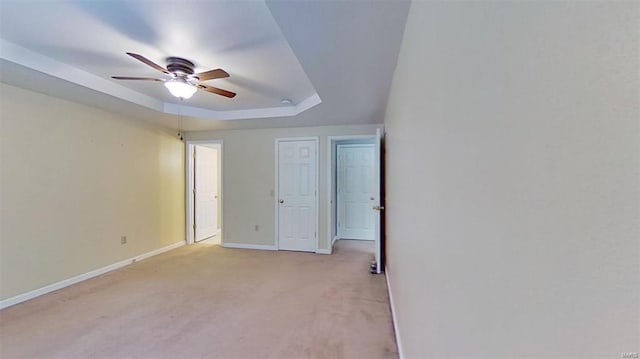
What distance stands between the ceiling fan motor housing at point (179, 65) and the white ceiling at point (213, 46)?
3.1 inches

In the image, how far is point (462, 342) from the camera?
0.78 metres

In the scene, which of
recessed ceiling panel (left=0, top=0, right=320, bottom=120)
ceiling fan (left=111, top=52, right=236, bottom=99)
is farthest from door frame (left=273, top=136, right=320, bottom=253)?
ceiling fan (left=111, top=52, right=236, bottom=99)

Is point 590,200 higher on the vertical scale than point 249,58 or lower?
lower

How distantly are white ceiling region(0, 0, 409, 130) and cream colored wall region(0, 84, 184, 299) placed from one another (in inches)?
14.8

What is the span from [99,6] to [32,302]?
9.89 feet

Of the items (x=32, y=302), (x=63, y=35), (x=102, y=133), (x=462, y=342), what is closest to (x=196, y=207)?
(x=102, y=133)

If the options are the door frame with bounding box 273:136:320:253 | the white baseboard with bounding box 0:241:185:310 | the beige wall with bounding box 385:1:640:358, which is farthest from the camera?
the door frame with bounding box 273:136:320:253

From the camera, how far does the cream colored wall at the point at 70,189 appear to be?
9.85 feet

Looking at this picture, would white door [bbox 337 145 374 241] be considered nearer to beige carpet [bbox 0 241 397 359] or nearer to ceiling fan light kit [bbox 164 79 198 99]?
beige carpet [bbox 0 241 397 359]

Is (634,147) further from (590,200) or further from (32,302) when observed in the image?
(32,302)

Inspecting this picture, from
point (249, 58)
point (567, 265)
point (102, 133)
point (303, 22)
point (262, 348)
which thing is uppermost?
point (249, 58)

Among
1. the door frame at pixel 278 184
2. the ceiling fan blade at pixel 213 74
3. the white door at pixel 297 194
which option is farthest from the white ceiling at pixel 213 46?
the white door at pixel 297 194

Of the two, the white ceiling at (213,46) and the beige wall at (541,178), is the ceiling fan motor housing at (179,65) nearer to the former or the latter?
the white ceiling at (213,46)

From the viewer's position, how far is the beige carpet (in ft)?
7.25
